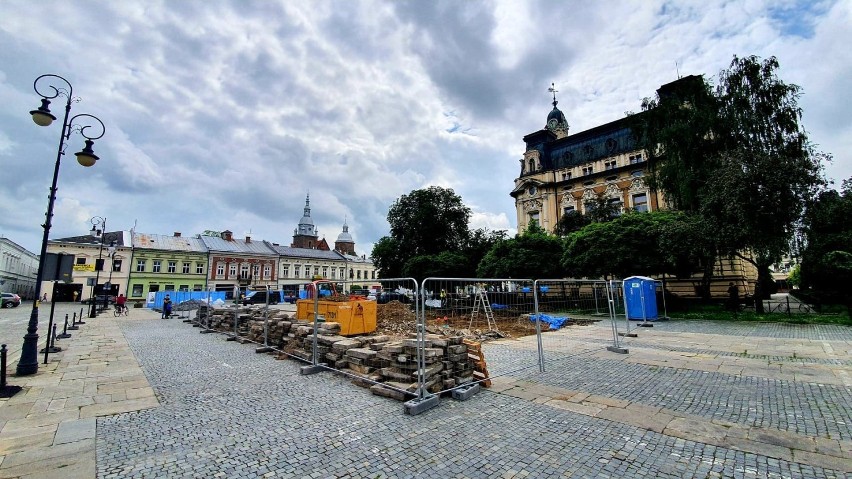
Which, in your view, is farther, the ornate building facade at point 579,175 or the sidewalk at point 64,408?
the ornate building facade at point 579,175

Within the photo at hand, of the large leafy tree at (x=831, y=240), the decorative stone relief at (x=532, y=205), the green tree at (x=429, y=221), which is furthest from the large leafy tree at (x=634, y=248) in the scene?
the green tree at (x=429, y=221)

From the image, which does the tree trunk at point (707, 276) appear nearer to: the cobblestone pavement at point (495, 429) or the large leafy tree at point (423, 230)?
the cobblestone pavement at point (495, 429)

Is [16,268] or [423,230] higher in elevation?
[423,230]

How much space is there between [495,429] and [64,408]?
640 cm

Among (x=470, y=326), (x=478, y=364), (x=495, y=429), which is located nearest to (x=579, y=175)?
(x=470, y=326)

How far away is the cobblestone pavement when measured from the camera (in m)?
3.56

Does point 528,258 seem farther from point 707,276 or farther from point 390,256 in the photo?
point 390,256

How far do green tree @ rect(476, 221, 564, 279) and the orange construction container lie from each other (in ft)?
63.4

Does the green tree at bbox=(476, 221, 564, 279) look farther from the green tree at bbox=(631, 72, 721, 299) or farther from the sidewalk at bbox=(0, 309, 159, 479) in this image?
the sidewalk at bbox=(0, 309, 159, 479)

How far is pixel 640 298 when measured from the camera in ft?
59.0

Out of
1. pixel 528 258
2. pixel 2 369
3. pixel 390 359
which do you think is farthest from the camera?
pixel 528 258

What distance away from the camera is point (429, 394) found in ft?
18.1

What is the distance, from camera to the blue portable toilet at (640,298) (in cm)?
1786

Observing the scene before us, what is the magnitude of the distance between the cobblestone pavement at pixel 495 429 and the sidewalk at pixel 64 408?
0.22 m
